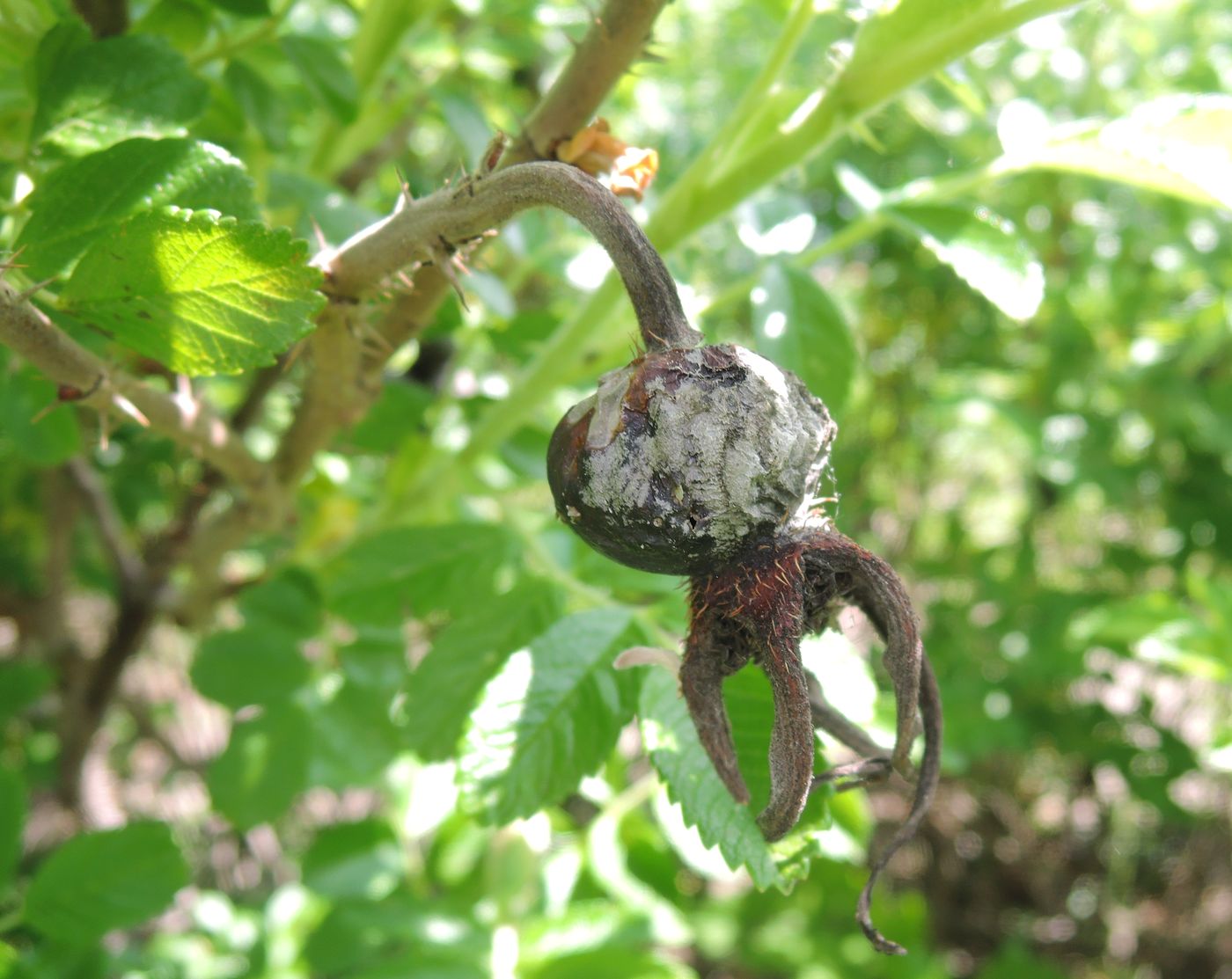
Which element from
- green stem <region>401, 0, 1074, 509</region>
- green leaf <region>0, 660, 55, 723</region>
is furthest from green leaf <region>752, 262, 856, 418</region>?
green leaf <region>0, 660, 55, 723</region>

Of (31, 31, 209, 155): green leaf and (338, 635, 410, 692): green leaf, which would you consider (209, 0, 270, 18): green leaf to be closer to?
A: (31, 31, 209, 155): green leaf

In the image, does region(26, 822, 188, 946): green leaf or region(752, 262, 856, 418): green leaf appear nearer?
region(752, 262, 856, 418): green leaf

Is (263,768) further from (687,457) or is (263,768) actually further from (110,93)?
(687,457)

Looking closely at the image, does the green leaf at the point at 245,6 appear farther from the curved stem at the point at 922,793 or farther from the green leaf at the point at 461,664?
the curved stem at the point at 922,793

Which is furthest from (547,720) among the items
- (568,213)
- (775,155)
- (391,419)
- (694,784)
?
(391,419)

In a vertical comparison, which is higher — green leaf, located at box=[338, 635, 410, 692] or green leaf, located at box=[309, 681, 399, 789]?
green leaf, located at box=[338, 635, 410, 692]

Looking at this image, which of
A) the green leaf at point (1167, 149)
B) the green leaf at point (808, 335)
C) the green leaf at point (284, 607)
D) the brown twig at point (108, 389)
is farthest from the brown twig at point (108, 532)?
the green leaf at point (1167, 149)
